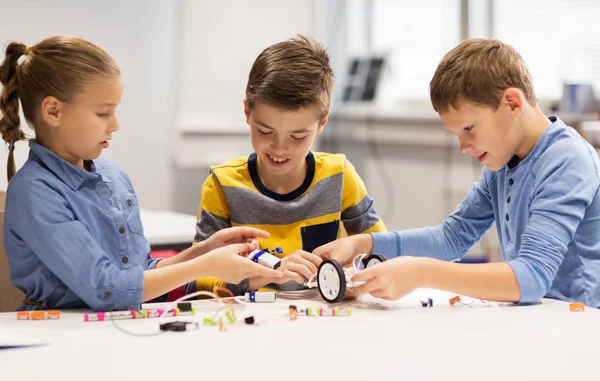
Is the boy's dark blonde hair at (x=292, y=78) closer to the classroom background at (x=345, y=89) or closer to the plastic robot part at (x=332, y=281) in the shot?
the plastic robot part at (x=332, y=281)

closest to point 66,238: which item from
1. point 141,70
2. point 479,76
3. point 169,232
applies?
A: point 479,76

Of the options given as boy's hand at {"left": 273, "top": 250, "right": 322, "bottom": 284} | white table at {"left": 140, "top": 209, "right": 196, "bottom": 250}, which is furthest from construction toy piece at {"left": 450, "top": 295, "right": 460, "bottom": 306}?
white table at {"left": 140, "top": 209, "right": 196, "bottom": 250}

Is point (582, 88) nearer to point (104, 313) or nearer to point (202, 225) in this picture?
point (202, 225)

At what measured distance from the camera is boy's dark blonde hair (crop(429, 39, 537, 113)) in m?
1.50

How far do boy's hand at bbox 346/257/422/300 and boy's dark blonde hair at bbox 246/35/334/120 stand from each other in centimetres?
47

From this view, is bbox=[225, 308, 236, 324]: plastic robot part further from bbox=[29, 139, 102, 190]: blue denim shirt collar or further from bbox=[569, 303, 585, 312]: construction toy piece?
bbox=[569, 303, 585, 312]: construction toy piece

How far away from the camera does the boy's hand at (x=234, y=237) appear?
1509 mm

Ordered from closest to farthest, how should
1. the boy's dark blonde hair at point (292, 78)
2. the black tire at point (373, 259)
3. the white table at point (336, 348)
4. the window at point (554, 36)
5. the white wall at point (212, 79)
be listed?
the white table at point (336, 348), the black tire at point (373, 259), the boy's dark blonde hair at point (292, 78), the window at point (554, 36), the white wall at point (212, 79)

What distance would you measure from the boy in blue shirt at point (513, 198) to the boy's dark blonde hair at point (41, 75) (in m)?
0.61

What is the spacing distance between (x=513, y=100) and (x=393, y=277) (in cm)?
47

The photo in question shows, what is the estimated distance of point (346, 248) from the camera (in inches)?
62.7

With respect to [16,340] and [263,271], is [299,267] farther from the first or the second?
[16,340]

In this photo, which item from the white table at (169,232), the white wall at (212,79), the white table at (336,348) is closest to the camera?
the white table at (336,348)

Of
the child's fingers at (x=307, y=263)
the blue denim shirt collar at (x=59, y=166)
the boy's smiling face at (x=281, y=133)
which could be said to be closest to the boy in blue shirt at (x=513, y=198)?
the child's fingers at (x=307, y=263)
